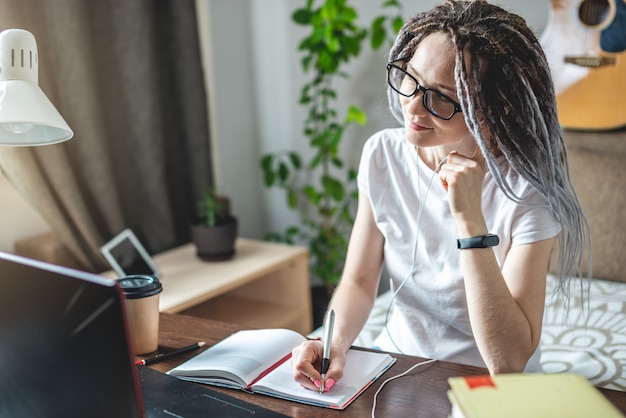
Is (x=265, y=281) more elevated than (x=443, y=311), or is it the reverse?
(x=443, y=311)

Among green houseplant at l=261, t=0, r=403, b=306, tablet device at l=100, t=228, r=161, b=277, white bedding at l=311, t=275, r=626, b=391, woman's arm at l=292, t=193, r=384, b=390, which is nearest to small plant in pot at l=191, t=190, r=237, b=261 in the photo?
tablet device at l=100, t=228, r=161, b=277

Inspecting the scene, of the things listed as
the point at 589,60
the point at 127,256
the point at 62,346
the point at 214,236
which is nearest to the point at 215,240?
the point at 214,236

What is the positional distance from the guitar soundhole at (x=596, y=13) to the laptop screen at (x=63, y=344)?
1693 mm

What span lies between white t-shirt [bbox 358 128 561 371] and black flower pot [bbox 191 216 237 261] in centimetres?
90

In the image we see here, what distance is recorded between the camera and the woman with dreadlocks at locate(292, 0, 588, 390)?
1077 millimetres

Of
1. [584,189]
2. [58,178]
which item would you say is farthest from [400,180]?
Result: [58,178]

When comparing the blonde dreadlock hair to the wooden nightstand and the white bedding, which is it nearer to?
the white bedding

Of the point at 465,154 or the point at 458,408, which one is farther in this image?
the point at 465,154

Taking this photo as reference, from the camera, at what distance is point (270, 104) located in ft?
9.29

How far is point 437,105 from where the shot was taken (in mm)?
1130

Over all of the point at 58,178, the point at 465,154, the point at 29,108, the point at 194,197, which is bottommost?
the point at 194,197

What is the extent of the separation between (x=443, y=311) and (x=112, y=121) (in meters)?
1.39

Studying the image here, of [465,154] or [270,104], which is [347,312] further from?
[270,104]

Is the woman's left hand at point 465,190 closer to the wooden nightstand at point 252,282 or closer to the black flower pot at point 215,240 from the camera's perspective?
the wooden nightstand at point 252,282
